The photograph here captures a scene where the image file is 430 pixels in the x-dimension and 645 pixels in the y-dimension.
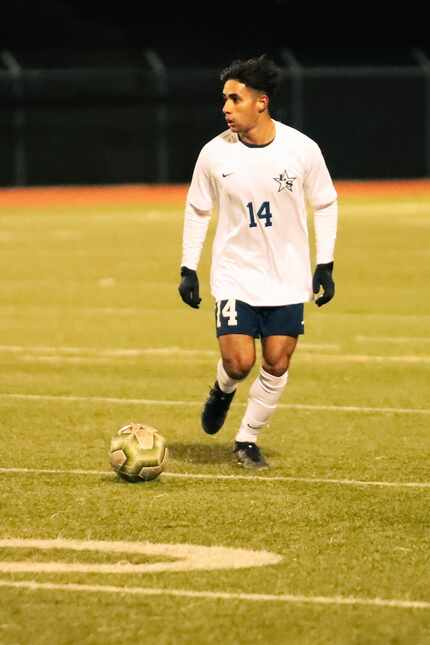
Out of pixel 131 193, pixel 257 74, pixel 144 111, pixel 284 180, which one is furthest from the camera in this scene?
pixel 144 111

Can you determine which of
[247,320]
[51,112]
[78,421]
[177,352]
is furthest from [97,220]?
[247,320]

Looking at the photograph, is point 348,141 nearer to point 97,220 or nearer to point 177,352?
point 97,220

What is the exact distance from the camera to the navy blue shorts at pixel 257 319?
8883mm

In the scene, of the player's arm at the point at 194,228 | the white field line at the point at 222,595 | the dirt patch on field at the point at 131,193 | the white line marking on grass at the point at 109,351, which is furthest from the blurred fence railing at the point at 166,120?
the white field line at the point at 222,595

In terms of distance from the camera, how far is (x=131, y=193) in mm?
40062

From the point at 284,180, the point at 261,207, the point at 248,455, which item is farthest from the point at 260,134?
the point at 248,455

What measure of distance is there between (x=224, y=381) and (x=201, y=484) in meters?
0.79

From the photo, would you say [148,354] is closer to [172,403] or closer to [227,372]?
[172,403]

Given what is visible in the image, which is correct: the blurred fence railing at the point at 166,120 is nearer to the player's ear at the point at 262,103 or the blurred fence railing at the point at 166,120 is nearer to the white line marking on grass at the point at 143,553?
the player's ear at the point at 262,103

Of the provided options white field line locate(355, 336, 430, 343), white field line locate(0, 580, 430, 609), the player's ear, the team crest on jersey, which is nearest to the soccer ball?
the team crest on jersey

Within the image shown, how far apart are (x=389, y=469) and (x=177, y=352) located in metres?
5.17

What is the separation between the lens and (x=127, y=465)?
28.7ft

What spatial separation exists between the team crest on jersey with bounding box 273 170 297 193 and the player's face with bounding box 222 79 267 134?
299 mm

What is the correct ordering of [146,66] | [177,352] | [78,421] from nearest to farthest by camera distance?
1. [78,421]
2. [177,352]
3. [146,66]
